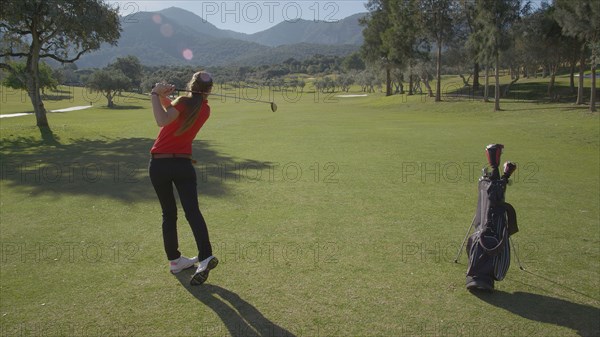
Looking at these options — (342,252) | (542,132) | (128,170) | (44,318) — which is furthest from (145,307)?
(542,132)

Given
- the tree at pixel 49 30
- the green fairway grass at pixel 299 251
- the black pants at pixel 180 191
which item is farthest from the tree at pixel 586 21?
the tree at pixel 49 30

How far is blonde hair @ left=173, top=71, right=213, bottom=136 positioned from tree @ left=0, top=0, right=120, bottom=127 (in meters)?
22.5

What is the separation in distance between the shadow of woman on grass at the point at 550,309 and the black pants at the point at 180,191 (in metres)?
3.87

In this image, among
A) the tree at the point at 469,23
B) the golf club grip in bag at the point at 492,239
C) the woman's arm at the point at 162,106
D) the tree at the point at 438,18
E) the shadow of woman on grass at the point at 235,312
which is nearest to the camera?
the shadow of woman on grass at the point at 235,312

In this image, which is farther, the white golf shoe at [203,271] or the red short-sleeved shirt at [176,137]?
the white golf shoe at [203,271]

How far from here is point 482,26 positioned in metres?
41.5

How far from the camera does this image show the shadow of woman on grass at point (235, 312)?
4723 mm

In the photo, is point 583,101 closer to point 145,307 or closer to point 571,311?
point 571,311

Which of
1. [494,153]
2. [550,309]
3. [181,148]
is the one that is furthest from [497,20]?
[181,148]

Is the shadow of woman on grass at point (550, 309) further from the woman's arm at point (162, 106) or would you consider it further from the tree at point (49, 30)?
the tree at point (49, 30)

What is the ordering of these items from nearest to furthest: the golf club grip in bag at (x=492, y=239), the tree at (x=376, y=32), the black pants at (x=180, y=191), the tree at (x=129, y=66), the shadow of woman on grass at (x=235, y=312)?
the shadow of woman on grass at (x=235, y=312) < the black pants at (x=180, y=191) < the golf club grip in bag at (x=492, y=239) < the tree at (x=376, y=32) < the tree at (x=129, y=66)

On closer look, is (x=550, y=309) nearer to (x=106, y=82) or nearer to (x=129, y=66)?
(x=106, y=82)

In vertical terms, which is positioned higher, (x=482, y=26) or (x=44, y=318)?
(x=482, y=26)

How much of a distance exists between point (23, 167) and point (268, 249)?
12.7 meters
